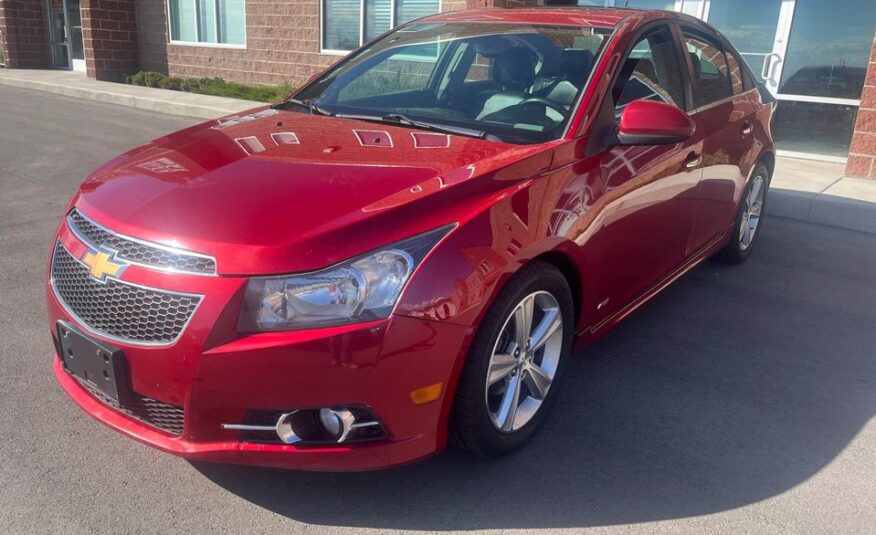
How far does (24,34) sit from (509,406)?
74.5ft

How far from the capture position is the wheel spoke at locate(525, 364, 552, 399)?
2.96 m

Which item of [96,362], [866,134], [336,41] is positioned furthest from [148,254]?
[336,41]

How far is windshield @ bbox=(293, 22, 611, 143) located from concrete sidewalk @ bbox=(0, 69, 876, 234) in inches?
166

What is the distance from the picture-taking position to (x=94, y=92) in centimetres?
1483

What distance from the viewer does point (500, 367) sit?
275 cm

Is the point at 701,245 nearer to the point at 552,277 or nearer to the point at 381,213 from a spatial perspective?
the point at 552,277

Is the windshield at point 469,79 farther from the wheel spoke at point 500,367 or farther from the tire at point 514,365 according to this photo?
the wheel spoke at point 500,367

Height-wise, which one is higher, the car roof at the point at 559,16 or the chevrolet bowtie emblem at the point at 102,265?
the car roof at the point at 559,16

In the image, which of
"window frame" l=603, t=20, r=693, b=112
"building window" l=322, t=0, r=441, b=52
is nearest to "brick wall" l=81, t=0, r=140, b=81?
"building window" l=322, t=0, r=441, b=52

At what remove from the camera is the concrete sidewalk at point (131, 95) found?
41.3ft

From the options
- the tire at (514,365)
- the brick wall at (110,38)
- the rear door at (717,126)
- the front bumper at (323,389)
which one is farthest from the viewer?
the brick wall at (110,38)

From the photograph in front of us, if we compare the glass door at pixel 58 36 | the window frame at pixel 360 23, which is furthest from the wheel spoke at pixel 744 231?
the glass door at pixel 58 36

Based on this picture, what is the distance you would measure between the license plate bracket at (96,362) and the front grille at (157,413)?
0.03 m

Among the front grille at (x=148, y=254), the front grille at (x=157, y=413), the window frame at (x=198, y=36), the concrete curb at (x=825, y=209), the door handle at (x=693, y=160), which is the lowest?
the concrete curb at (x=825, y=209)
